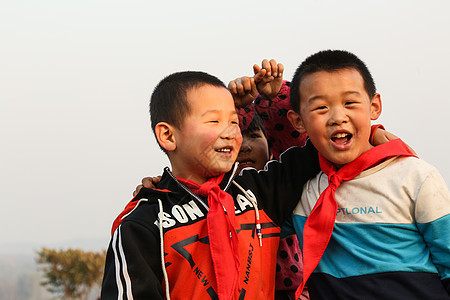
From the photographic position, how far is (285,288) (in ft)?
7.72

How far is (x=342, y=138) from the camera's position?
203 cm

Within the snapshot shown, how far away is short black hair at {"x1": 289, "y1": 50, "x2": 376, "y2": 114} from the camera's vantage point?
83.1 inches

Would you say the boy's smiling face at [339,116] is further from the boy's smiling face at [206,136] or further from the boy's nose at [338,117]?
the boy's smiling face at [206,136]

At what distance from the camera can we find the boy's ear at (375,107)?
2.15m

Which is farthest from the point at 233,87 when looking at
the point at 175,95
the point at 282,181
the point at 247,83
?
the point at 282,181

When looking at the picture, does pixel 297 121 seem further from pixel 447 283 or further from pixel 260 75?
pixel 447 283

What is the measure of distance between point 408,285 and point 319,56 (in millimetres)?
1121

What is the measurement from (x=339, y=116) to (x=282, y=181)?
434 mm

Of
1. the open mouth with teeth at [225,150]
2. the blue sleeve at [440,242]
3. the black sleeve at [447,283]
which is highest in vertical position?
the open mouth with teeth at [225,150]

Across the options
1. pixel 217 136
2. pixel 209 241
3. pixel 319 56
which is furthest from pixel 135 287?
pixel 319 56

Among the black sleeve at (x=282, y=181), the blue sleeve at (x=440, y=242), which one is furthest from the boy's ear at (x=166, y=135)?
the blue sleeve at (x=440, y=242)

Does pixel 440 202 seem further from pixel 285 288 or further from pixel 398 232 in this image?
pixel 285 288

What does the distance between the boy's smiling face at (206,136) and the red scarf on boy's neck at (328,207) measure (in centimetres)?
45

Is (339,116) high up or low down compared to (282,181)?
up
